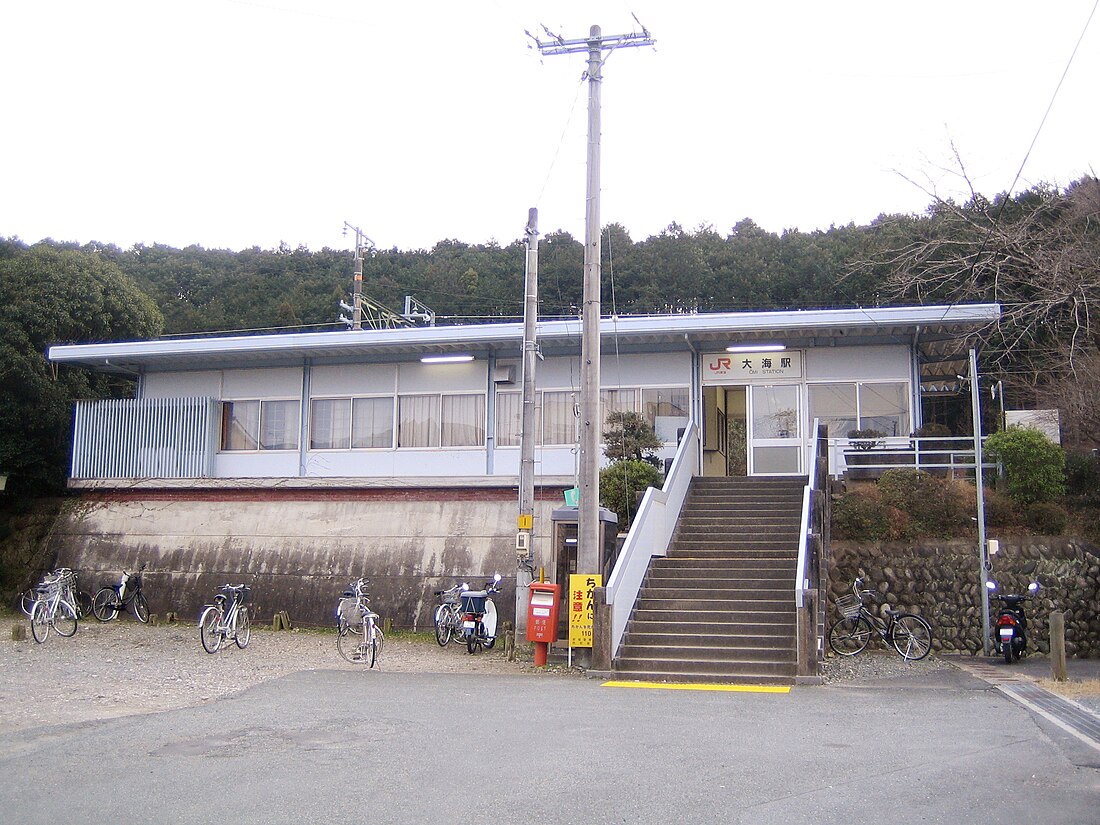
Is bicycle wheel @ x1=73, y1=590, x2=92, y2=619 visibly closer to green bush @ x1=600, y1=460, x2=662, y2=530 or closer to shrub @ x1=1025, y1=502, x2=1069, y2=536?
green bush @ x1=600, y1=460, x2=662, y2=530

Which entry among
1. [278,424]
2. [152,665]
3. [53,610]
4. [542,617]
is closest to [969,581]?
[542,617]

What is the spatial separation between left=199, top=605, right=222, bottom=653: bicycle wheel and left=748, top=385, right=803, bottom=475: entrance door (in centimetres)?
1077

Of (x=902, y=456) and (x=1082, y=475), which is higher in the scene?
(x=902, y=456)

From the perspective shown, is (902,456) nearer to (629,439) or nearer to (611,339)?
(629,439)

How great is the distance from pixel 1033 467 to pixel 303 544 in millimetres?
13755

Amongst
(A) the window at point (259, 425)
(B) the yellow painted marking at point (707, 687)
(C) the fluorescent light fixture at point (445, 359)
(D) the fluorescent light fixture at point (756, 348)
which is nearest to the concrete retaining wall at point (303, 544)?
(A) the window at point (259, 425)

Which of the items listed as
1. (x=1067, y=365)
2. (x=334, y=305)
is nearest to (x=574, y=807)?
(x=1067, y=365)

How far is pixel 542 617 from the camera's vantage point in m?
14.7

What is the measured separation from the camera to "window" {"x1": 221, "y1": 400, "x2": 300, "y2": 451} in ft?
74.7

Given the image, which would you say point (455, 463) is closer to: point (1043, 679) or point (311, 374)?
point (311, 374)

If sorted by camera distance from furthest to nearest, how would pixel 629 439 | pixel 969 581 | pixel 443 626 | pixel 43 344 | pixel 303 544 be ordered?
pixel 43 344 → pixel 303 544 → pixel 629 439 → pixel 969 581 → pixel 443 626

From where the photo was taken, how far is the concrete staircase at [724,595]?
13.8m

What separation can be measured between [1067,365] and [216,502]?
17.3 metres

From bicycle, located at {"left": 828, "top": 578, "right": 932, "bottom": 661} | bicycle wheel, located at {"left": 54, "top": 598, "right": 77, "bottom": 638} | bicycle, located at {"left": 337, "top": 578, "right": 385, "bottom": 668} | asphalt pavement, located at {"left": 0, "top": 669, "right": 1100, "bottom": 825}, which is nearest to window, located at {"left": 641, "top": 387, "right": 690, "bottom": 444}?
bicycle, located at {"left": 828, "top": 578, "right": 932, "bottom": 661}
